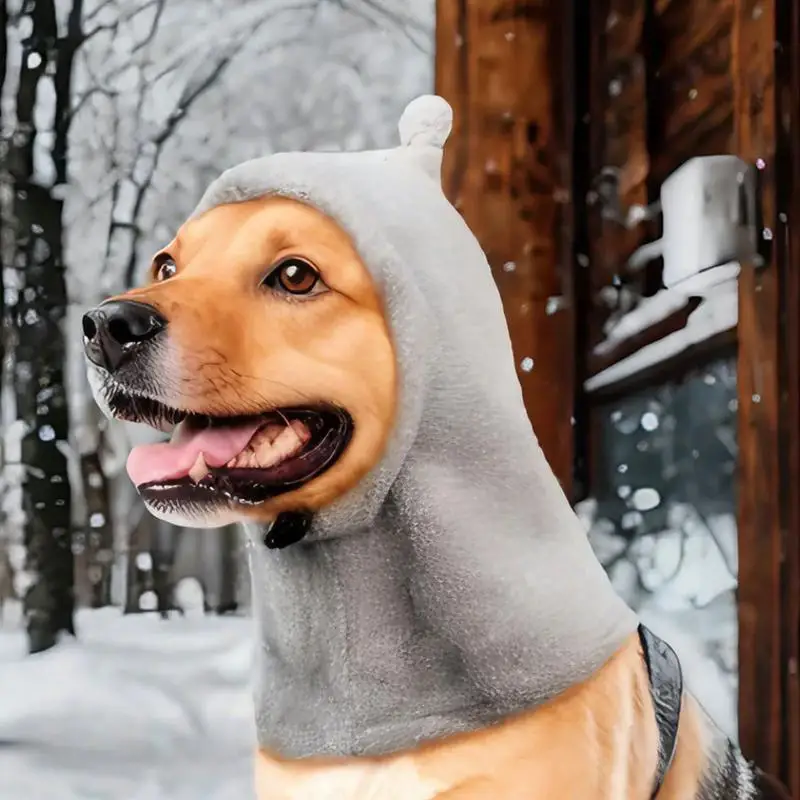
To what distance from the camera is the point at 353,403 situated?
0.75 m

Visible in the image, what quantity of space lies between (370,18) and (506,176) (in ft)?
0.94

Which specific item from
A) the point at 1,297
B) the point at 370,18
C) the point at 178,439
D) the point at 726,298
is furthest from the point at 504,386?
the point at 1,297

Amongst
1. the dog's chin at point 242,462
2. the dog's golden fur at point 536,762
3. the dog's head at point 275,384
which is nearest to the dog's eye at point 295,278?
the dog's head at point 275,384

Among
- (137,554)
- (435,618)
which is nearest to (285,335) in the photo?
(435,618)

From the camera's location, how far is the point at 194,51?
3.79 ft

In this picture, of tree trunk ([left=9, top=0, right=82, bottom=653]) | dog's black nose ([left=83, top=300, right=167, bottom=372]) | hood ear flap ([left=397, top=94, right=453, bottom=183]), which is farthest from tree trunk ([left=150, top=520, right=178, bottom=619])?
hood ear flap ([left=397, top=94, right=453, bottom=183])

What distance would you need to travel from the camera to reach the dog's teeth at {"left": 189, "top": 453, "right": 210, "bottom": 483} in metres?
0.75

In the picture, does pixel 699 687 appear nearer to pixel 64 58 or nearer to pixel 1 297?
pixel 1 297

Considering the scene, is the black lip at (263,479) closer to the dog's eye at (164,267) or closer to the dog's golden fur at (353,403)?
the dog's golden fur at (353,403)

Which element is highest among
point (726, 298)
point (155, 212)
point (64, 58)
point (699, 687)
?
point (64, 58)

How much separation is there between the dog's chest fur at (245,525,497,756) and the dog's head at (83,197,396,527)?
0.08m

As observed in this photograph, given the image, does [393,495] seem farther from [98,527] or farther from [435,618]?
[98,527]

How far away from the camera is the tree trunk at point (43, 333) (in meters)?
1.15

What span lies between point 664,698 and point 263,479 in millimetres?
455
